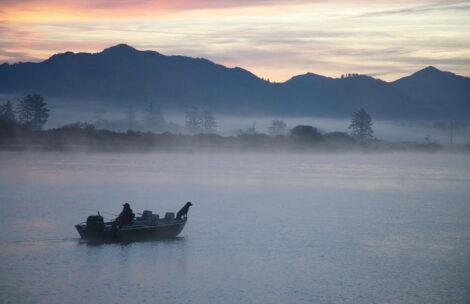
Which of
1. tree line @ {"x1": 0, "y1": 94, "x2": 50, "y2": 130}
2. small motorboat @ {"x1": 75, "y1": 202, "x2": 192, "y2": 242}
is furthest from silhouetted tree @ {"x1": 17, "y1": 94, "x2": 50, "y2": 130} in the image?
small motorboat @ {"x1": 75, "y1": 202, "x2": 192, "y2": 242}

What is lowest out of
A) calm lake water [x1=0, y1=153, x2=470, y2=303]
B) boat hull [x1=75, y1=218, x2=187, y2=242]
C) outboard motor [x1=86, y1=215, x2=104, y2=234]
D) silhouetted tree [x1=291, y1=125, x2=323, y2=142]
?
calm lake water [x1=0, y1=153, x2=470, y2=303]

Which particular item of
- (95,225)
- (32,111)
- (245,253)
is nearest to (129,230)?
(95,225)

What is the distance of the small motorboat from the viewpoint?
3228cm

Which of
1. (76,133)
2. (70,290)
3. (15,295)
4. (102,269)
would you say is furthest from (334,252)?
(76,133)

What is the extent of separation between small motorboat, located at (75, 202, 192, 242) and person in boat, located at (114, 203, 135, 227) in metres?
0.18

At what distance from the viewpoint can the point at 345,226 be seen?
42.6m

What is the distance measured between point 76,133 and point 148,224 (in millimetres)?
140656

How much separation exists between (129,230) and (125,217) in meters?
0.85

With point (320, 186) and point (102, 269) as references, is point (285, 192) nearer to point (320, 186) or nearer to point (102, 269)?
point (320, 186)

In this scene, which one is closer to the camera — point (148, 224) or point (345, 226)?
point (148, 224)

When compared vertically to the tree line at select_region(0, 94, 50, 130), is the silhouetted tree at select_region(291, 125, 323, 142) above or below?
below

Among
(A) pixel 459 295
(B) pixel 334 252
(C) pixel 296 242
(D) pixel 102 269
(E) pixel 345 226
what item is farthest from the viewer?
(E) pixel 345 226

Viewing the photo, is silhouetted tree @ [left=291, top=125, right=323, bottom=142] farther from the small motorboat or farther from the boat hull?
the boat hull

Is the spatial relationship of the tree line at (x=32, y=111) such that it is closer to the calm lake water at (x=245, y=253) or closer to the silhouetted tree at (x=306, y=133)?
the silhouetted tree at (x=306, y=133)
